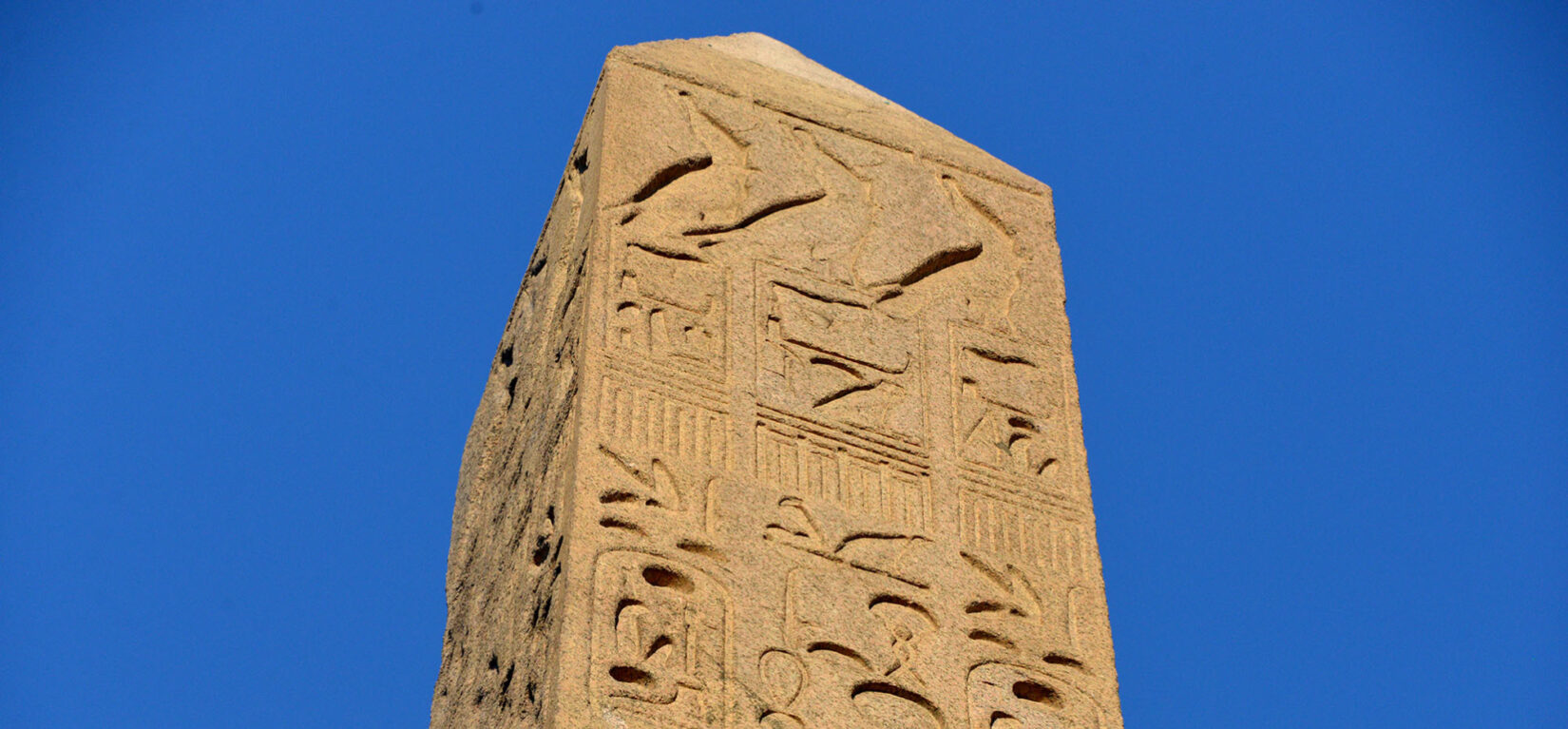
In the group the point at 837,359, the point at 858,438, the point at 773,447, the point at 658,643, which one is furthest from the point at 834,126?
the point at 658,643

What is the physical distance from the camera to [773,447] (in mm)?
4727

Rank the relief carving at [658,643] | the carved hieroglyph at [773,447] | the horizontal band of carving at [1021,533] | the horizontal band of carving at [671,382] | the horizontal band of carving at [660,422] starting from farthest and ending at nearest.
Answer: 1. the horizontal band of carving at [1021,533]
2. the horizontal band of carving at [671,382]
3. the horizontal band of carving at [660,422]
4. the carved hieroglyph at [773,447]
5. the relief carving at [658,643]

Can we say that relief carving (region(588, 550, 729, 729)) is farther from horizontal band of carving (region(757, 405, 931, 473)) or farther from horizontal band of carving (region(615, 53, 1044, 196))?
horizontal band of carving (region(615, 53, 1044, 196))

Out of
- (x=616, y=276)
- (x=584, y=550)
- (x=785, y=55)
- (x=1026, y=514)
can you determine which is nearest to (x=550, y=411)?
(x=616, y=276)

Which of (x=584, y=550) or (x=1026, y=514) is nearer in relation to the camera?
(x=584, y=550)

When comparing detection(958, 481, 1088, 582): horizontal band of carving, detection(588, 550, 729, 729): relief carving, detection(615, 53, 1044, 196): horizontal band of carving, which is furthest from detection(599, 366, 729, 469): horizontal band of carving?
detection(615, 53, 1044, 196): horizontal band of carving

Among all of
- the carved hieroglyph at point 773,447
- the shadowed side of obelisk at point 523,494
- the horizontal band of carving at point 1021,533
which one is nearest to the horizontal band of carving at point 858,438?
the carved hieroglyph at point 773,447

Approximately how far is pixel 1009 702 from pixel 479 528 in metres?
1.38

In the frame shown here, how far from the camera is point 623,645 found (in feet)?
13.9

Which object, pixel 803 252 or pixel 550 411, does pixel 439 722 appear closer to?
pixel 550 411

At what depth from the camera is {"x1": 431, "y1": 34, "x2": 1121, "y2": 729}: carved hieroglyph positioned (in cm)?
438

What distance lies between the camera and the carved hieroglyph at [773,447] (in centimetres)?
438

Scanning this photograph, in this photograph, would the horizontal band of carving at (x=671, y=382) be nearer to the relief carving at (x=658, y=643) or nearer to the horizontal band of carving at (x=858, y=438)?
the horizontal band of carving at (x=858, y=438)

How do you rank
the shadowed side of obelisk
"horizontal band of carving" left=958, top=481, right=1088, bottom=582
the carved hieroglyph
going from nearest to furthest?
the carved hieroglyph, the shadowed side of obelisk, "horizontal band of carving" left=958, top=481, right=1088, bottom=582
